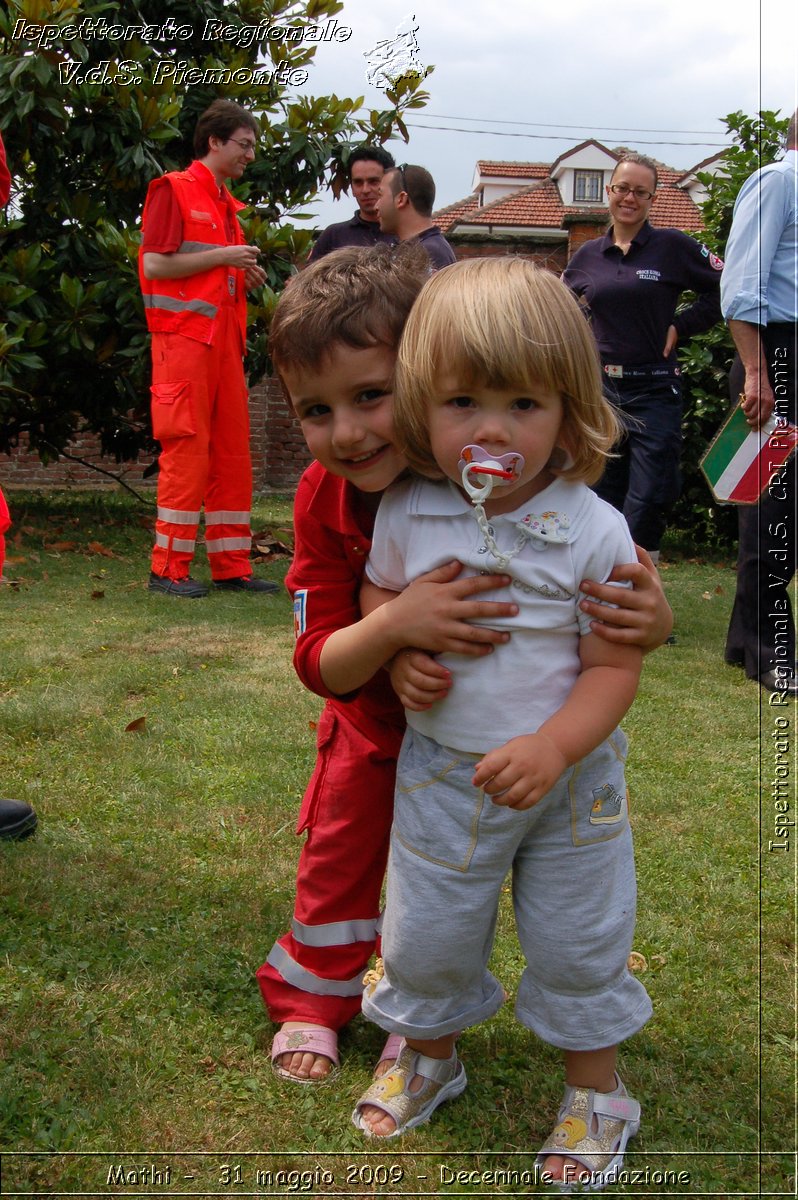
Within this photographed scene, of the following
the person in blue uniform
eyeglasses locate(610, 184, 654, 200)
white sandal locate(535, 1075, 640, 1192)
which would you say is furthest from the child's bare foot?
eyeglasses locate(610, 184, 654, 200)

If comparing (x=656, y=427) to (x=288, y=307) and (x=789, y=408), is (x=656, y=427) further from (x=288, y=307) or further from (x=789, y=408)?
(x=288, y=307)

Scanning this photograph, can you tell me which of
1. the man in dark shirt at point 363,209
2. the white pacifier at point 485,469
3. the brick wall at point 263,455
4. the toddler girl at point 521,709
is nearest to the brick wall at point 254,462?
the brick wall at point 263,455

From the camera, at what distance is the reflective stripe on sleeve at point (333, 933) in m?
2.00

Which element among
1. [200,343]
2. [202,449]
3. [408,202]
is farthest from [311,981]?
[200,343]

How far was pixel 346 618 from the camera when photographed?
5.89 feet

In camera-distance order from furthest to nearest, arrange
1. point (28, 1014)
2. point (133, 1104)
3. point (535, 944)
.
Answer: point (28, 1014) → point (133, 1104) → point (535, 944)

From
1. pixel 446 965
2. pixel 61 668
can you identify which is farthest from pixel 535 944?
pixel 61 668

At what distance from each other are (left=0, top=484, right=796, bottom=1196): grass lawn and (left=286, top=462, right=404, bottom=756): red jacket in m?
0.66

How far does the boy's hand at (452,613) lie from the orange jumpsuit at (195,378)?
4.30 m

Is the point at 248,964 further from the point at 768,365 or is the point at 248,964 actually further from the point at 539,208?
the point at 539,208

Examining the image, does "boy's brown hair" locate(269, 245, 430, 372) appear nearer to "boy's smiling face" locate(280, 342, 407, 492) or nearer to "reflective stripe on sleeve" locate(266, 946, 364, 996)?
"boy's smiling face" locate(280, 342, 407, 492)

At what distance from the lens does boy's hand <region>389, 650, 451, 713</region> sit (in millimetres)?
1542

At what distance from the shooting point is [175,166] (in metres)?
7.64

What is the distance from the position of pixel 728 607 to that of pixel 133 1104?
4771 millimetres
